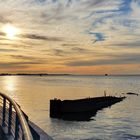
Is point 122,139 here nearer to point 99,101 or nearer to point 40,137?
point 40,137

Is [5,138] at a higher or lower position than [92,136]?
higher

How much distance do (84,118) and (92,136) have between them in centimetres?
2167

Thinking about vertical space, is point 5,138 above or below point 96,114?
above

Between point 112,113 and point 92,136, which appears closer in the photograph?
point 92,136

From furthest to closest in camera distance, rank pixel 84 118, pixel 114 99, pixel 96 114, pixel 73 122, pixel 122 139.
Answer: pixel 114 99 < pixel 96 114 < pixel 84 118 < pixel 73 122 < pixel 122 139

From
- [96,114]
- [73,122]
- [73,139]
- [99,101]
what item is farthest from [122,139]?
[99,101]

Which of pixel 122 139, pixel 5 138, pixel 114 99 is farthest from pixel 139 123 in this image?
pixel 5 138

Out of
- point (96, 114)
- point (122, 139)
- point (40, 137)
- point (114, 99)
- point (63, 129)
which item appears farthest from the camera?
point (114, 99)

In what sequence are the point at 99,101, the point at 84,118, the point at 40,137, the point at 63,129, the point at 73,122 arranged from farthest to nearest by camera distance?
the point at 99,101, the point at 84,118, the point at 73,122, the point at 63,129, the point at 40,137

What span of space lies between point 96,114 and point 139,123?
51.2ft

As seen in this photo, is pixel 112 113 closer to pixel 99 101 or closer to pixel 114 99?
pixel 99 101

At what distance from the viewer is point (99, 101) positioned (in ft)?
292

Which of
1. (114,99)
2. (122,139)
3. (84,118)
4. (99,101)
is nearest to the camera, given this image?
(122,139)

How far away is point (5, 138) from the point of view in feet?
28.6
